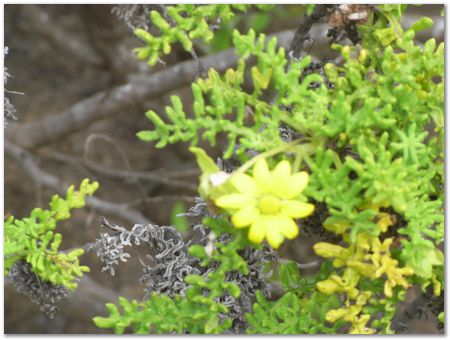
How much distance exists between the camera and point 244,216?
67cm

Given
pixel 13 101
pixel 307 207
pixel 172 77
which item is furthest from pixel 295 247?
pixel 307 207

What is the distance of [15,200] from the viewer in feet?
A: 6.98

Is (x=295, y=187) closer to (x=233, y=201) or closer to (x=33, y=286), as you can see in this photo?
(x=233, y=201)

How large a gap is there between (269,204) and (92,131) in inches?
63.8

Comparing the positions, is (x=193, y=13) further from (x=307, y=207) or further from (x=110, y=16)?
(x=110, y=16)

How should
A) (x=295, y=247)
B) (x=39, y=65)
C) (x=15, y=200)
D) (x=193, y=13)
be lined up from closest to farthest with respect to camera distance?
(x=193, y=13), (x=295, y=247), (x=15, y=200), (x=39, y=65)

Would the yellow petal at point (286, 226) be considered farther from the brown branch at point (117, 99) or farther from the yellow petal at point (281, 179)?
the brown branch at point (117, 99)

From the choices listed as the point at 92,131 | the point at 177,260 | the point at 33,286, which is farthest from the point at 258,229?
the point at 92,131

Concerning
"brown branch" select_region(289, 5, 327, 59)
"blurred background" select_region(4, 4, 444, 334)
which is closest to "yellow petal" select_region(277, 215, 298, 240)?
"brown branch" select_region(289, 5, 327, 59)

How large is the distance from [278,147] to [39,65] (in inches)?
67.2

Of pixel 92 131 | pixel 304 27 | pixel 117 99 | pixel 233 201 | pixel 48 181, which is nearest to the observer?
pixel 233 201

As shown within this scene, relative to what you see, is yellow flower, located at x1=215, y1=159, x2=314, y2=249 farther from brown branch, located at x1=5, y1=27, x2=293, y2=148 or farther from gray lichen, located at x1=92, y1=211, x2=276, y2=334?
brown branch, located at x1=5, y1=27, x2=293, y2=148

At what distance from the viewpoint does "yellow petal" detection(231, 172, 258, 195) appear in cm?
67

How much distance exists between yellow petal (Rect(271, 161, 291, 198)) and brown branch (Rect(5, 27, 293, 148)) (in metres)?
0.81
